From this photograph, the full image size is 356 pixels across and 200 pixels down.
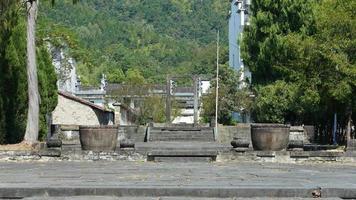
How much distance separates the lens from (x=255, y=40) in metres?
47.1

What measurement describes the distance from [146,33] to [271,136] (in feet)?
352

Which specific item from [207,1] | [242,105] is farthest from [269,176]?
[207,1]

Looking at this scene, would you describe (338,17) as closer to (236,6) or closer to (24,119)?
(24,119)

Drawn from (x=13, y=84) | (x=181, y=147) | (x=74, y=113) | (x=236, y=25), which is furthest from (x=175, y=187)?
(x=236, y=25)

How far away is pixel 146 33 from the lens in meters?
128

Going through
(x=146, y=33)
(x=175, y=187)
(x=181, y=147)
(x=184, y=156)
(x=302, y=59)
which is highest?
(x=146, y=33)

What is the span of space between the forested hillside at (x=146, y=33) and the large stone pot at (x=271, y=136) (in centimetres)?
7650

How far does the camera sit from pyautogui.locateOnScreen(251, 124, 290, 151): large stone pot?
2198 cm

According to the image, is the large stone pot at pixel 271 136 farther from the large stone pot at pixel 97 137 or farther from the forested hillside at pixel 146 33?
the forested hillside at pixel 146 33

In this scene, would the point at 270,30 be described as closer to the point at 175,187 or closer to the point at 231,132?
the point at 231,132

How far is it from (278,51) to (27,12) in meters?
22.8

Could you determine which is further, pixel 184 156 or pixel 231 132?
pixel 231 132

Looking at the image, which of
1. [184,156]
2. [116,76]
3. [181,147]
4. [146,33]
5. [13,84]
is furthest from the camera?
[146,33]

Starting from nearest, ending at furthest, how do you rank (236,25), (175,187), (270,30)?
(175,187) → (270,30) → (236,25)
